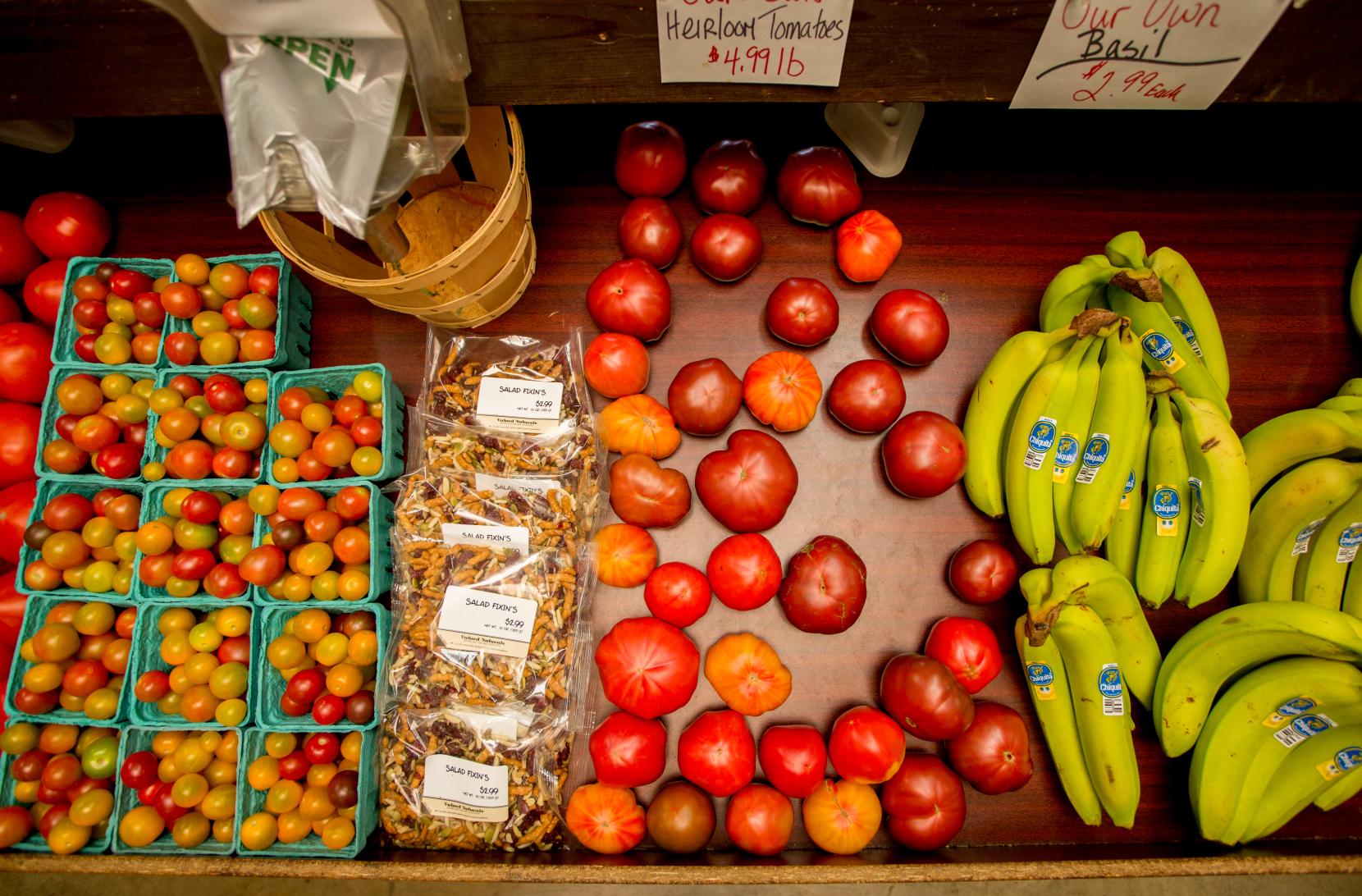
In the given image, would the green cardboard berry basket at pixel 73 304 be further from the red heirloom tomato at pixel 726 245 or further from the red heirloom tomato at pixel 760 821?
the red heirloom tomato at pixel 760 821

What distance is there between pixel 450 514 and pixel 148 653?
1.89 ft

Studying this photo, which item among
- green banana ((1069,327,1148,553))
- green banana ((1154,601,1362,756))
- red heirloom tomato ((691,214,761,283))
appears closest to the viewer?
green banana ((1154,601,1362,756))

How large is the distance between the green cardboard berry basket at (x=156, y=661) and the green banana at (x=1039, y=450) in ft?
4.34

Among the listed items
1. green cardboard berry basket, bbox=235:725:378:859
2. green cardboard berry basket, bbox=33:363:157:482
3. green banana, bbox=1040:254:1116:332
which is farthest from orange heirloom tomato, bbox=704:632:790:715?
green cardboard berry basket, bbox=33:363:157:482

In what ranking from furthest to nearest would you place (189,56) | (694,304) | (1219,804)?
(694,304) → (1219,804) → (189,56)

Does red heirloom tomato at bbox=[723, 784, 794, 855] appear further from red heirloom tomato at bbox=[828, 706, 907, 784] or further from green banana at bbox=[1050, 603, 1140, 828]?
green banana at bbox=[1050, 603, 1140, 828]

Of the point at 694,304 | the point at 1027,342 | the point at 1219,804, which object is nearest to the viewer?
the point at 1219,804

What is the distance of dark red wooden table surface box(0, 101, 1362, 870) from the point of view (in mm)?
1234

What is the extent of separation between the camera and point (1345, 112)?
1.43 m

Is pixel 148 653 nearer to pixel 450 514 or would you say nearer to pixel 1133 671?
pixel 450 514

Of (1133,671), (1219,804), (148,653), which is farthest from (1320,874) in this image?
(148,653)

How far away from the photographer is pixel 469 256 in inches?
39.8

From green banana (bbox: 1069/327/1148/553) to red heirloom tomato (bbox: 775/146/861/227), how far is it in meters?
0.54

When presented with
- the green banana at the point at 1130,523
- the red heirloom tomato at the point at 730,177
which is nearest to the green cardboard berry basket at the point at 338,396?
the red heirloom tomato at the point at 730,177
